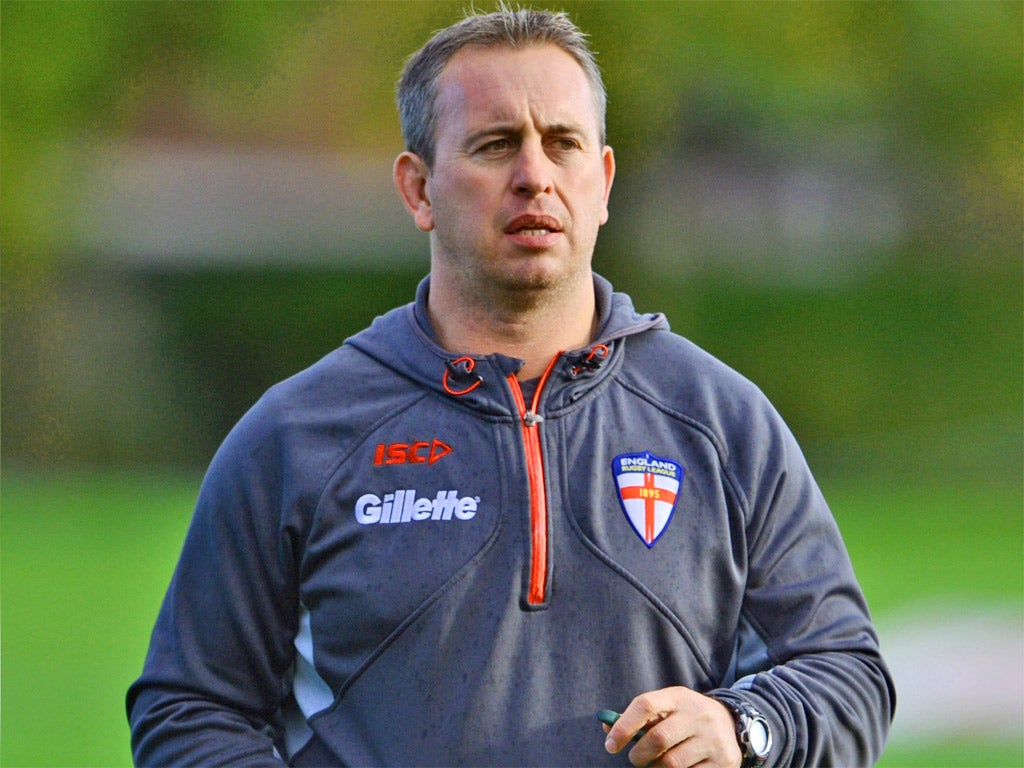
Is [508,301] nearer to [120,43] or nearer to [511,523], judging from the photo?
[511,523]

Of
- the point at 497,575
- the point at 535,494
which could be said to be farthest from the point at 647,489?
the point at 497,575

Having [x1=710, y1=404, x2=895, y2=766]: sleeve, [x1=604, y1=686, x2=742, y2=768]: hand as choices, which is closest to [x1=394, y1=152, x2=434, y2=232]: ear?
[x1=710, y1=404, x2=895, y2=766]: sleeve

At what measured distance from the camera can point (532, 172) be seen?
2607 mm

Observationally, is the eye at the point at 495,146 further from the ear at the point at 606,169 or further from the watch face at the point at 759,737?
the watch face at the point at 759,737

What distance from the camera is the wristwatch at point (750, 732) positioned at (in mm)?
2414

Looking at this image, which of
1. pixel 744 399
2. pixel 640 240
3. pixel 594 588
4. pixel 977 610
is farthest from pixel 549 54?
pixel 640 240

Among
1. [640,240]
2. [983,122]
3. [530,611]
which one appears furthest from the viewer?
[983,122]

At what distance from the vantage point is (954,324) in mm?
18219

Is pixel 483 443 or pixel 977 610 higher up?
pixel 483 443

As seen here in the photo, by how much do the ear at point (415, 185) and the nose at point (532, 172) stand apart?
0.77 ft

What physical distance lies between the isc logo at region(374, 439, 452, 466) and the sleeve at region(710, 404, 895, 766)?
0.52 m

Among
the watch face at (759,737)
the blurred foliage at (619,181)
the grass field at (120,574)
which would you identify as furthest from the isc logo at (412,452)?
the blurred foliage at (619,181)

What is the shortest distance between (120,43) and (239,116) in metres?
1.73

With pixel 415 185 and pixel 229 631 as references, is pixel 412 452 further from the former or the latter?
pixel 415 185
